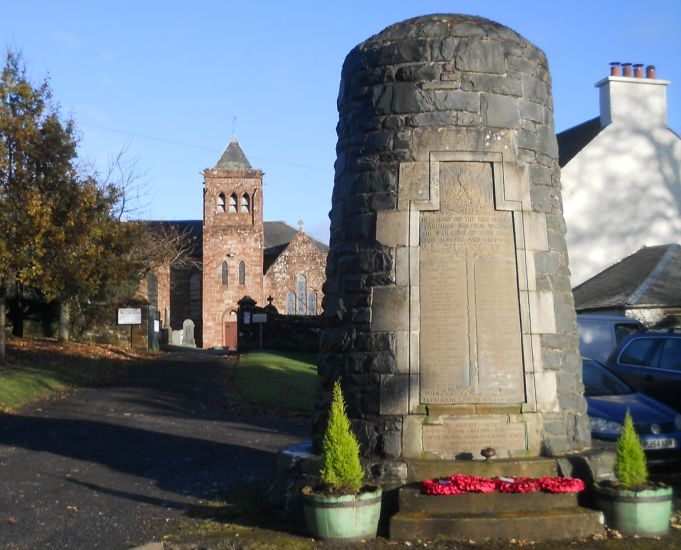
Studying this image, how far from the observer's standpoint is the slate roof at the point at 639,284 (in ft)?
87.8

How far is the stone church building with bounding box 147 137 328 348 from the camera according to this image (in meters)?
67.4

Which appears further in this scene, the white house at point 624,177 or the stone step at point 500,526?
the white house at point 624,177

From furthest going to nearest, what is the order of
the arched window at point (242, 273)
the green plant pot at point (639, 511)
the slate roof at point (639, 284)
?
the arched window at point (242, 273)
the slate roof at point (639, 284)
the green plant pot at point (639, 511)

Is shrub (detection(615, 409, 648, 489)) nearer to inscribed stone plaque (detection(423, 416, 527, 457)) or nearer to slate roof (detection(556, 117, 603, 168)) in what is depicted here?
inscribed stone plaque (detection(423, 416, 527, 457))

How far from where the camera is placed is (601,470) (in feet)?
27.1

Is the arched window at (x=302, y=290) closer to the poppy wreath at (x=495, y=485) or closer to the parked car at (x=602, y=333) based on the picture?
the parked car at (x=602, y=333)

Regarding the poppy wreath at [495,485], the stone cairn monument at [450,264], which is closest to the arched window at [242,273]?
the stone cairn monument at [450,264]

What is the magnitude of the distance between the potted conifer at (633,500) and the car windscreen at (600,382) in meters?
4.40

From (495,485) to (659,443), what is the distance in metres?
4.18

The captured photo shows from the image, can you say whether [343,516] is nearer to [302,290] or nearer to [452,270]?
[452,270]

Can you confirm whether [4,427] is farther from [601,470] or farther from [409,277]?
[601,470]

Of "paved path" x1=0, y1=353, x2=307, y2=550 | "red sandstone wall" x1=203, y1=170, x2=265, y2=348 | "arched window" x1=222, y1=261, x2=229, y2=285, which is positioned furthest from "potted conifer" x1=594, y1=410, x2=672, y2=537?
"arched window" x1=222, y1=261, x2=229, y2=285

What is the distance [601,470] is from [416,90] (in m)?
4.03

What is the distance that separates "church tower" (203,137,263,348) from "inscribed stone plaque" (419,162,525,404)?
194ft
